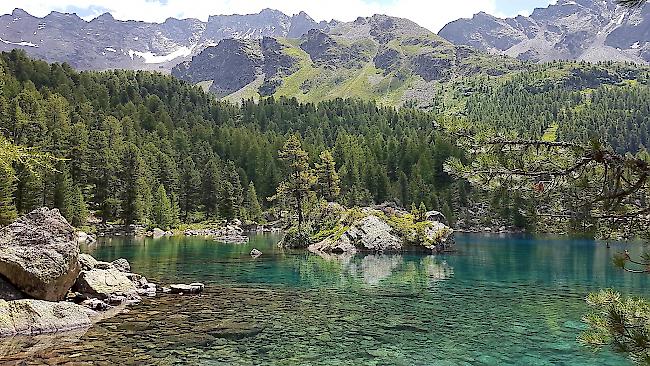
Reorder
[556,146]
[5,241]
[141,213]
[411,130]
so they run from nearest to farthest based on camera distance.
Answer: [556,146] → [5,241] → [141,213] → [411,130]

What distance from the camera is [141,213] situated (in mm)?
100688

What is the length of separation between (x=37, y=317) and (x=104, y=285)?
8.41 meters

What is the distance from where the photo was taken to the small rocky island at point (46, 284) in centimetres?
2178

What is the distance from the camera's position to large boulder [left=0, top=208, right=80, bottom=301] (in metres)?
24.7

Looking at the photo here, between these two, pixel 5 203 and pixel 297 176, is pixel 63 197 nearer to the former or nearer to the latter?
pixel 5 203

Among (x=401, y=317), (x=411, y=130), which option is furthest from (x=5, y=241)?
(x=411, y=130)

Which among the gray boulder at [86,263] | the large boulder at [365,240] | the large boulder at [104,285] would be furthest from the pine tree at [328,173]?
the large boulder at [104,285]

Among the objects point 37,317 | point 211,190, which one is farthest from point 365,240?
point 211,190

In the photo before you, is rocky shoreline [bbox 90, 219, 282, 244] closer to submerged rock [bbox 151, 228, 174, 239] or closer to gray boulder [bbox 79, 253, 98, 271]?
submerged rock [bbox 151, 228, 174, 239]

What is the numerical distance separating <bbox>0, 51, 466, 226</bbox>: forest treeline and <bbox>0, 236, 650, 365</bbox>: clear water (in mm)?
37587

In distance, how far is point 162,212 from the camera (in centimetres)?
10656

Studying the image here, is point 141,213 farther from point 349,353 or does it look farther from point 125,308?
point 349,353

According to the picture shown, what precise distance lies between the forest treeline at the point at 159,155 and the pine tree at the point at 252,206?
0.27 metres

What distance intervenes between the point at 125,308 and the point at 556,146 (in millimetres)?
23934
